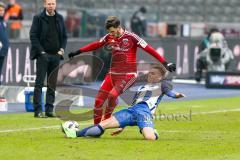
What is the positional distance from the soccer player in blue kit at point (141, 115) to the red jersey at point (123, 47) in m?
0.54

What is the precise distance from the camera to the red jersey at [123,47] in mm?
14805

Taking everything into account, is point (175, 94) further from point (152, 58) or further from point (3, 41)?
point (152, 58)

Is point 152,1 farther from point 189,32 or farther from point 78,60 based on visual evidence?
point 78,60

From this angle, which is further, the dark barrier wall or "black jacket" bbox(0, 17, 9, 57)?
the dark barrier wall

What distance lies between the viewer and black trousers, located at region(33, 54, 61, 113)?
58.4ft

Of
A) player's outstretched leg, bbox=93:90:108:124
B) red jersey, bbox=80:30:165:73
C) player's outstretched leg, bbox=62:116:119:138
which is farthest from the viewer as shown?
player's outstretched leg, bbox=93:90:108:124

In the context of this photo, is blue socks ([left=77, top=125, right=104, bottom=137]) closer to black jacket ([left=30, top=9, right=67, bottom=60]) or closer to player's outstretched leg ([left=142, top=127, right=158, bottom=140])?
player's outstretched leg ([left=142, top=127, right=158, bottom=140])

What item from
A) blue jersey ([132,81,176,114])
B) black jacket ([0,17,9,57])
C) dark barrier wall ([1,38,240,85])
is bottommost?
dark barrier wall ([1,38,240,85])

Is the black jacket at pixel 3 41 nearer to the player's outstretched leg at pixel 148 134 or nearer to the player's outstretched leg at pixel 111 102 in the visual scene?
the player's outstretched leg at pixel 111 102

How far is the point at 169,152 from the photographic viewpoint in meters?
12.4

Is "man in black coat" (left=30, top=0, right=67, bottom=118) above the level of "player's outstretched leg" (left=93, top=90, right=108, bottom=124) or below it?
above

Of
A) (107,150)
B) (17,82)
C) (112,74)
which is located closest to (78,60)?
(17,82)

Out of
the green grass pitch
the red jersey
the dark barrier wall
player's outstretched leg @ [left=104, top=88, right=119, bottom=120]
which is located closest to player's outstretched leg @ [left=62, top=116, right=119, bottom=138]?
the green grass pitch

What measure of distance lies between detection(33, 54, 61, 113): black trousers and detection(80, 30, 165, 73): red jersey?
9.16 ft
